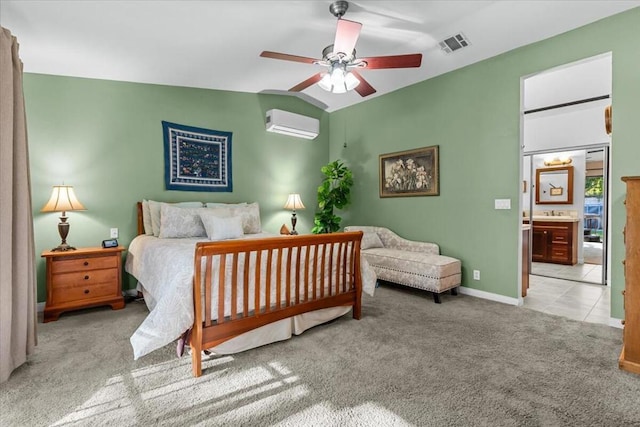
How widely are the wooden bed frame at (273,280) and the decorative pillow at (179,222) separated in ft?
5.36

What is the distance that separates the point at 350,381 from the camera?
77.1 inches

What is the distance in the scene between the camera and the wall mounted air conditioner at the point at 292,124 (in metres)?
4.74

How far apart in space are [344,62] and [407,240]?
267 centimetres

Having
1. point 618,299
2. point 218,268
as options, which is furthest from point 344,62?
point 618,299

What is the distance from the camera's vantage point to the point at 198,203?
4.11 m

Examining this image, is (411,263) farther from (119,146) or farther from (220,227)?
(119,146)

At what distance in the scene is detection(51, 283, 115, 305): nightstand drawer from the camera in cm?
306

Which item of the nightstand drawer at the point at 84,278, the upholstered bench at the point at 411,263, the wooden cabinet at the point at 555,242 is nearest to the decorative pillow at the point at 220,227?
the nightstand drawer at the point at 84,278

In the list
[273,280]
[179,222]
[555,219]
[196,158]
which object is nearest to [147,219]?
[179,222]

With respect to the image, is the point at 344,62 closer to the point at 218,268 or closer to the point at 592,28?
the point at 218,268

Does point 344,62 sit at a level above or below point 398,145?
above

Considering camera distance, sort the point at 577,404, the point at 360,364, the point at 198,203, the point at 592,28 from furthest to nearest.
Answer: the point at 198,203
the point at 592,28
the point at 360,364
the point at 577,404

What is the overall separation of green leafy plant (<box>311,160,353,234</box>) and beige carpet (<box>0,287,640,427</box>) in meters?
2.40

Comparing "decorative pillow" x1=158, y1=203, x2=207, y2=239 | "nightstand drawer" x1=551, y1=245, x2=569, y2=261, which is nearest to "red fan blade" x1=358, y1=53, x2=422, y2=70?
"decorative pillow" x1=158, y1=203, x2=207, y2=239
